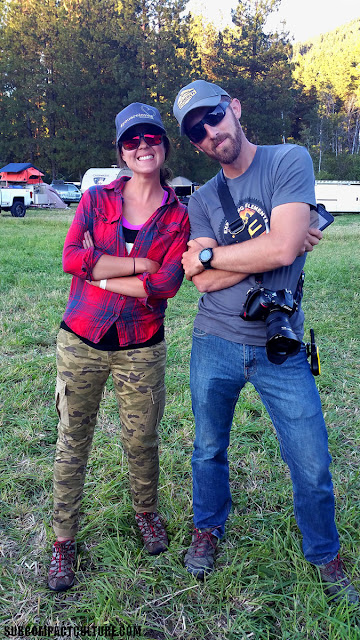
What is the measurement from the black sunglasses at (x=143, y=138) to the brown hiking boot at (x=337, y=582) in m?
2.09

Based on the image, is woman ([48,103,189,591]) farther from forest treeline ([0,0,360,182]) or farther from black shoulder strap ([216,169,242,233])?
forest treeline ([0,0,360,182])

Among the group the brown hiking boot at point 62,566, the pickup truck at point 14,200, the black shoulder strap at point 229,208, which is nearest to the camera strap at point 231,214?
the black shoulder strap at point 229,208

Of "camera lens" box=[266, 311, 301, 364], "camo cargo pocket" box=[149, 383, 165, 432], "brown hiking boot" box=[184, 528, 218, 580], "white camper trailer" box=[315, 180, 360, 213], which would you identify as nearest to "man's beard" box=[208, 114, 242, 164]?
"camera lens" box=[266, 311, 301, 364]

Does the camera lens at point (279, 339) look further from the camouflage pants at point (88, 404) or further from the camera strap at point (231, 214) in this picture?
the camouflage pants at point (88, 404)

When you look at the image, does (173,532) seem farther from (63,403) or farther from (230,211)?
(230,211)

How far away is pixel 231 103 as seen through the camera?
2.27m

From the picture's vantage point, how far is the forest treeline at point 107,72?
1447 inches

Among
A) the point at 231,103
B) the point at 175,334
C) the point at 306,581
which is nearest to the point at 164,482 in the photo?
the point at 306,581

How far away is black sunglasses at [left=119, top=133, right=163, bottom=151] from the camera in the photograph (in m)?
2.25

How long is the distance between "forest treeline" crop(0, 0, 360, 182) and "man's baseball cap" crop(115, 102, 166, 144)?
34.4 meters

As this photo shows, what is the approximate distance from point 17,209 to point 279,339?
71.5ft

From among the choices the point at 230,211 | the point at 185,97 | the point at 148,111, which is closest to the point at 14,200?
the point at 148,111

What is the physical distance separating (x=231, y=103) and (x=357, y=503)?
2288mm

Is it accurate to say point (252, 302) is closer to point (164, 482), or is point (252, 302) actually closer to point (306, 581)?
point (306, 581)
